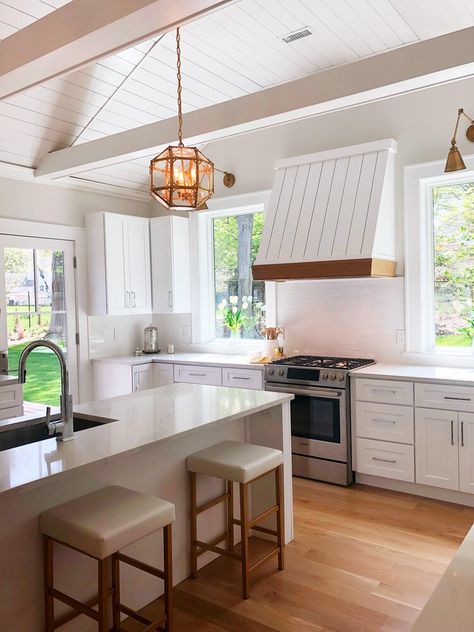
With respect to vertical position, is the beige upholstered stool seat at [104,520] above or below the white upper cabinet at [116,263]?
below

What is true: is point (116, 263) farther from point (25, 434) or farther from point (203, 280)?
point (25, 434)

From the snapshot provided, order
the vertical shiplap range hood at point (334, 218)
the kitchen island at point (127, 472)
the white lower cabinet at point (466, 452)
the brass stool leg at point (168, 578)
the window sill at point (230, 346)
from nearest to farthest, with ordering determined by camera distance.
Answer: the kitchen island at point (127, 472), the brass stool leg at point (168, 578), the white lower cabinet at point (466, 452), the vertical shiplap range hood at point (334, 218), the window sill at point (230, 346)

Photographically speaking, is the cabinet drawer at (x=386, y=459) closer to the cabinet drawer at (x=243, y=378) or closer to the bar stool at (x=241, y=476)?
the cabinet drawer at (x=243, y=378)

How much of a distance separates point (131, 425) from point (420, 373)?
7.84ft

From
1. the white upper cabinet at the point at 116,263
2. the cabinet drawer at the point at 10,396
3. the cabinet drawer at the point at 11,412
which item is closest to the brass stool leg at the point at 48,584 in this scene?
the cabinet drawer at the point at 11,412

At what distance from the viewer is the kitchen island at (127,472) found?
6.80ft

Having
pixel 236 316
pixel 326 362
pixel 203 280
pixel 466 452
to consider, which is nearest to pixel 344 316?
pixel 326 362

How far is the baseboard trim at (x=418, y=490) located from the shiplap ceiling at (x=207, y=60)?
326 cm

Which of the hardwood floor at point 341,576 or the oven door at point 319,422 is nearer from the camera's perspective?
the hardwood floor at point 341,576

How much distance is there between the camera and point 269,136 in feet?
17.0

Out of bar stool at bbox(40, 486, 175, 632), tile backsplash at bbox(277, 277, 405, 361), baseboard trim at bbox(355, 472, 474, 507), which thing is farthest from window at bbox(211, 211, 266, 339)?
bar stool at bbox(40, 486, 175, 632)

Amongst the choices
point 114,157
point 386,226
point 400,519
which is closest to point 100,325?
point 114,157

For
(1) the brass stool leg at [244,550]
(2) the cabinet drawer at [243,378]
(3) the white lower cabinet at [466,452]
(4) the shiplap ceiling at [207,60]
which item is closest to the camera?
(1) the brass stool leg at [244,550]

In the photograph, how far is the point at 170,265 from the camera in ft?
18.6
